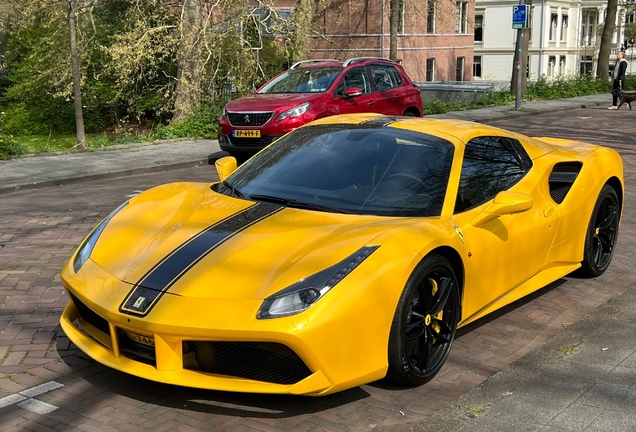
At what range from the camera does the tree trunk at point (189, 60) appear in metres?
20.2

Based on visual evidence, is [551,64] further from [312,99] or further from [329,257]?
[329,257]

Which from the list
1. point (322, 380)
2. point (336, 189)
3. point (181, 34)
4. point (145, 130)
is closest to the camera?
point (322, 380)

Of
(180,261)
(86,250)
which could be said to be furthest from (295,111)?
(180,261)

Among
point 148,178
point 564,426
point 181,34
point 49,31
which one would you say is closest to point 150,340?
point 564,426

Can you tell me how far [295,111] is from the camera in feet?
44.9

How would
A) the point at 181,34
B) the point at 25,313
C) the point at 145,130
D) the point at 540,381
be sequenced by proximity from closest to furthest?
the point at 540,381, the point at 25,313, the point at 181,34, the point at 145,130

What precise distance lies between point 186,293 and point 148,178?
925cm

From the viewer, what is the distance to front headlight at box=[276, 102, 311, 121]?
13.6 meters

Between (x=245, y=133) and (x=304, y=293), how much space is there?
10.4m

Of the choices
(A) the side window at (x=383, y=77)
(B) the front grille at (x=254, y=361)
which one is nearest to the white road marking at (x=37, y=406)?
(B) the front grille at (x=254, y=361)

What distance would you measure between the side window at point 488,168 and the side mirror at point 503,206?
0.37 feet

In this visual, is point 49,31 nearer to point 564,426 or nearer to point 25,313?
point 25,313

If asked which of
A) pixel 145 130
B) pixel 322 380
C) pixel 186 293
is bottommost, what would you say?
pixel 145 130

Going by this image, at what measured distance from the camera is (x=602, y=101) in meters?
29.3
